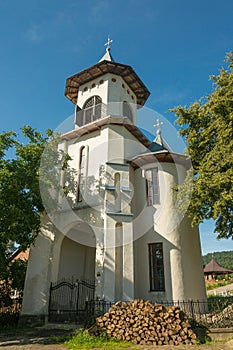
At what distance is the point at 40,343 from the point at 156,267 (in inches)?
269

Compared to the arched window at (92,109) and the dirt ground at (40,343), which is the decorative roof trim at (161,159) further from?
the dirt ground at (40,343)

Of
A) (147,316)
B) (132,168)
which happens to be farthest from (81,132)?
(147,316)

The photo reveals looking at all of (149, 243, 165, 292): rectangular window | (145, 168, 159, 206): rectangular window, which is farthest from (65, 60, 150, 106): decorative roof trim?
(149, 243, 165, 292): rectangular window

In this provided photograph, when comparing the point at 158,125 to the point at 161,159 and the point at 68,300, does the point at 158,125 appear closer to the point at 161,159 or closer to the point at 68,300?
the point at 161,159

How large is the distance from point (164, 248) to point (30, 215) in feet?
22.9

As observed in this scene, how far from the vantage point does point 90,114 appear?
1878 cm

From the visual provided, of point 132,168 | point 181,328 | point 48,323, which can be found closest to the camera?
point 181,328

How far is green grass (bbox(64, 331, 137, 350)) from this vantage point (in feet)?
27.9

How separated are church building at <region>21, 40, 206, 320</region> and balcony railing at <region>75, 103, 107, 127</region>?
83 millimetres

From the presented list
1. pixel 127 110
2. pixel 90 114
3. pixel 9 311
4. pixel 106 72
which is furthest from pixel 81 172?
pixel 9 311

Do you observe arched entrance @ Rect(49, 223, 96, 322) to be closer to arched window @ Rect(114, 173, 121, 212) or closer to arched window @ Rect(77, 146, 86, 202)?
arched window @ Rect(77, 146, 86, 202)

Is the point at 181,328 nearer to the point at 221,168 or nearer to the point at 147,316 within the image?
the point at 147,316

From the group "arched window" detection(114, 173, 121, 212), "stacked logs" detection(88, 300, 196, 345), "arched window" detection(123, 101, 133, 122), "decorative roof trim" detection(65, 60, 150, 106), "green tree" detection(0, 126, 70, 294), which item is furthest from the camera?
"arched window" detection(123, 101, 133, 122)

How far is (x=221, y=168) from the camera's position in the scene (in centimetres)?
1211
